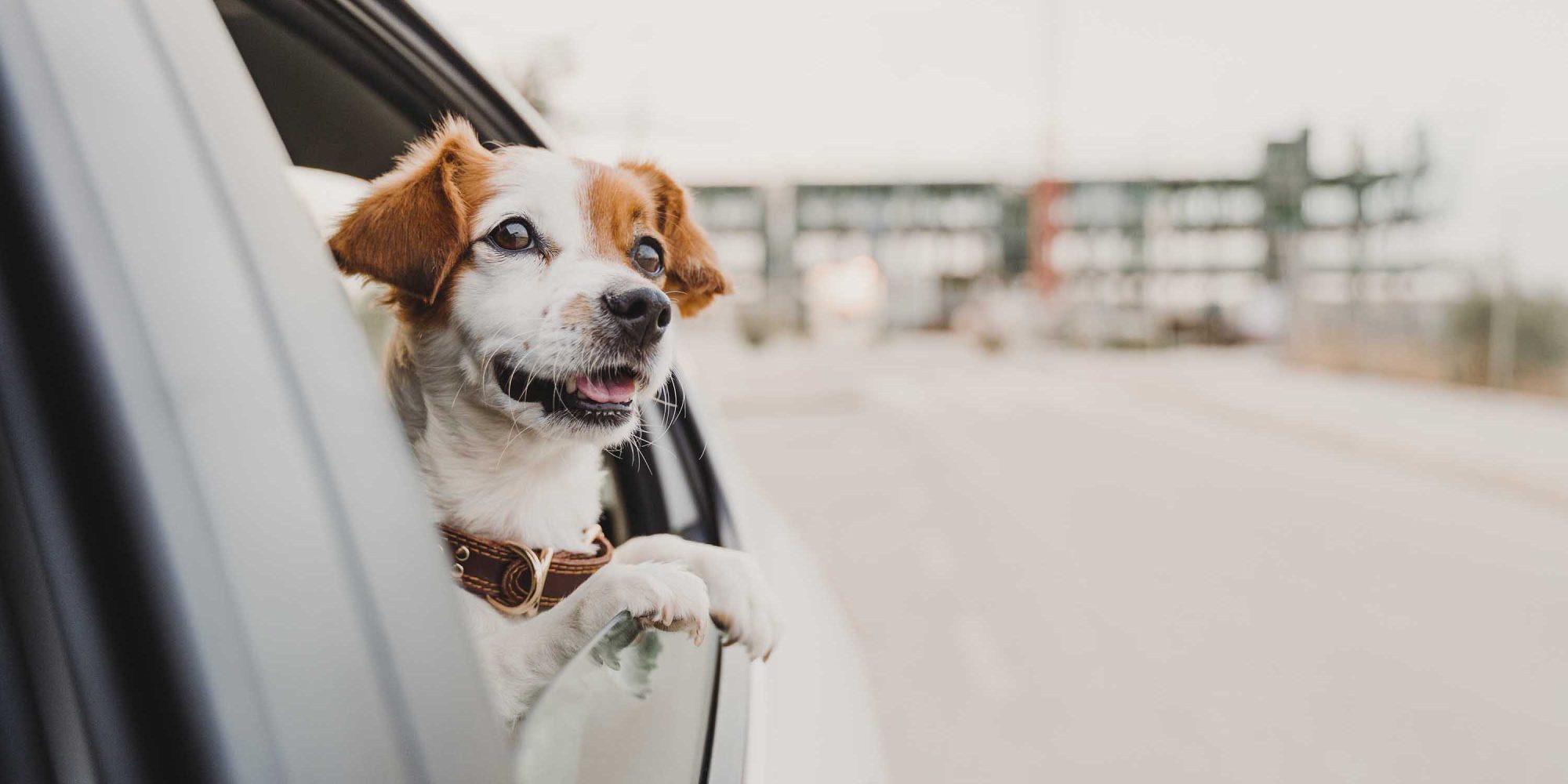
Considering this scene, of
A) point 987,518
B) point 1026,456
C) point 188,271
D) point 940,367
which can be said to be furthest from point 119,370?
point 940,367

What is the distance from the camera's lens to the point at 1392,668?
16.8ft

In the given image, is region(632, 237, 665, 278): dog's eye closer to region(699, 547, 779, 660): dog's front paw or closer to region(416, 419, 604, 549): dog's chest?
region(416, 419, 604, 549): dog's chest

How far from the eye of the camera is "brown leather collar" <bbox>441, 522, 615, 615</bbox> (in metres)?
1.06

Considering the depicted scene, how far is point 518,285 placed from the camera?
1.08 meters

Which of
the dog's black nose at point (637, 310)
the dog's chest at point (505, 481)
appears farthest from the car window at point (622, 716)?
the dog's black nose at point (637, 310)

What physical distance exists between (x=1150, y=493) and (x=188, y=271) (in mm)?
9578

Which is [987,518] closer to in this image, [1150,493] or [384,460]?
[1150,493]

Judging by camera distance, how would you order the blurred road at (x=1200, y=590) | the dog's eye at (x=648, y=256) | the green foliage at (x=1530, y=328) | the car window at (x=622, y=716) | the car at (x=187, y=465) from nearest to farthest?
the car at (x=187, y=465) → the car window at (x=622, y=716) → the dog's eye at (x=648, y=256) → the blurred road at (x=1200, y=590) → the green foliage at (x=1530, y=328)

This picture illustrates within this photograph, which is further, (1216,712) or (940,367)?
(940,367)

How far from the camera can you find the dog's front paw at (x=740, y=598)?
126 centimetres

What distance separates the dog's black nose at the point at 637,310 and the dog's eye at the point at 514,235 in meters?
0.13

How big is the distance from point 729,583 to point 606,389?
319mm

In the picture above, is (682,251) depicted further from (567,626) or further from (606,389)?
(567,626)

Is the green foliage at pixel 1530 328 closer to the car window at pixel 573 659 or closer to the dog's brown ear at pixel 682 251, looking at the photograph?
the car window at pixel 573 659
